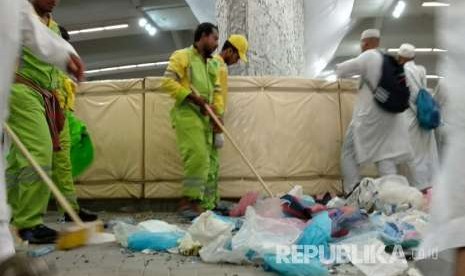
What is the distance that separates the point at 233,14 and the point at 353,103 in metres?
→ 1.50

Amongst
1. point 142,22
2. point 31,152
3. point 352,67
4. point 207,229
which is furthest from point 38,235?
point 142,22

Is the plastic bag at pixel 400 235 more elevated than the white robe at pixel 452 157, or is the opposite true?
the white robe at pixel 452 157

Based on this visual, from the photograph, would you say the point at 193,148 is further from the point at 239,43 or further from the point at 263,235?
the point at 263,235

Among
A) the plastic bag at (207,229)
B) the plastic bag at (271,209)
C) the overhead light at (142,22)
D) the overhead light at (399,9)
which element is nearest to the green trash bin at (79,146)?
the plastic bag at (271,209)

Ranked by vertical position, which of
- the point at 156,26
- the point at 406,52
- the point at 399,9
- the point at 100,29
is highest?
the point at 399,9

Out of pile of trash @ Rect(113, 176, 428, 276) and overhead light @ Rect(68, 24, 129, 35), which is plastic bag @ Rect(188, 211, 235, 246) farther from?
overhead light @ Rect(68, 24, 129, 35)

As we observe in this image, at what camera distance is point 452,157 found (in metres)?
0.92

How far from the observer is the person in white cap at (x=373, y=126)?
469cm

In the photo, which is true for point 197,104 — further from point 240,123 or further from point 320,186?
point 320,186

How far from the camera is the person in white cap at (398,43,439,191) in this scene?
5055 millimetres

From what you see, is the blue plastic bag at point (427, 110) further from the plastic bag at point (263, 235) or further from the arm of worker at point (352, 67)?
the plastic bag at point (263, 235)

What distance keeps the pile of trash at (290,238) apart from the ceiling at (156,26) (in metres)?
9.06

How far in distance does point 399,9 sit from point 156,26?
566 centimetres

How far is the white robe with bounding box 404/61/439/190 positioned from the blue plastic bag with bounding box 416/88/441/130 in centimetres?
6
